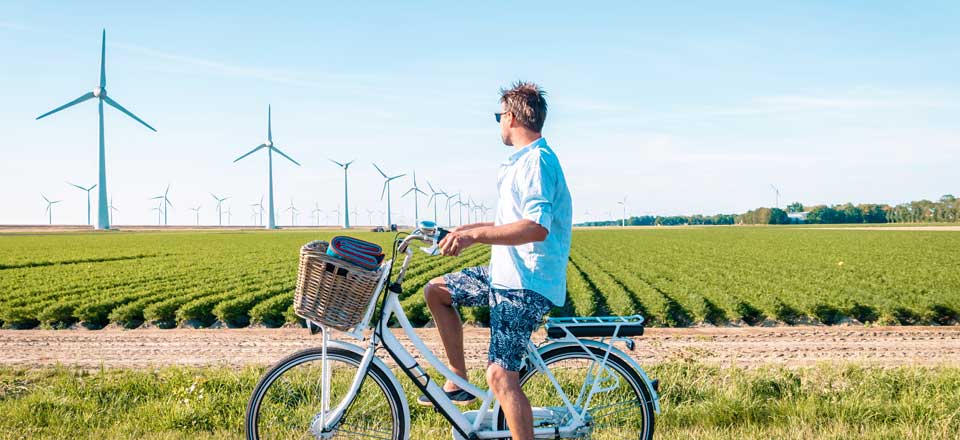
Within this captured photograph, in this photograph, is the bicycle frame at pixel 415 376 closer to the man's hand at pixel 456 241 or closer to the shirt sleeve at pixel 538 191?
the man's hand at pixel 456 241

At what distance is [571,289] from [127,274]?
51.9ft

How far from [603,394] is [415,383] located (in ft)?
3.71

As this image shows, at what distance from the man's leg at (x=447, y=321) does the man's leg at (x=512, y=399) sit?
277 millimetres

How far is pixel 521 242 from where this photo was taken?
3.33 metres

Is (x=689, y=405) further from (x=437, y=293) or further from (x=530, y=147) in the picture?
(x=530, y=147)

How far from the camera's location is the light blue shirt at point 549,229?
11.3ft

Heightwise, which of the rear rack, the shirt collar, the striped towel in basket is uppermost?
the shirt collar

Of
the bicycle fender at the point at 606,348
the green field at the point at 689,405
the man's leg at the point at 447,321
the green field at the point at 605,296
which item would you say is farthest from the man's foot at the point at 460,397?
the green field at the point at 605,296

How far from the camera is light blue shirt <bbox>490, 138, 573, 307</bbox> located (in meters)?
3.44

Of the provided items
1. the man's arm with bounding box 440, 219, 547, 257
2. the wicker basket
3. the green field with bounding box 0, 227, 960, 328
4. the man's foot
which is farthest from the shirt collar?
the green field with bounding box 0, 227, 960, 328

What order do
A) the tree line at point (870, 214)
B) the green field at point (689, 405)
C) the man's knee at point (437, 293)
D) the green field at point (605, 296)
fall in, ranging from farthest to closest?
the tree line at point (870, 214)
the green field at point (605, 296)
the green field at point (689, 405)
the man's knee at point (437, 293)

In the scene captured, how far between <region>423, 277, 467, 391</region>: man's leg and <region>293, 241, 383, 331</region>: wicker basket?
1.26 ft

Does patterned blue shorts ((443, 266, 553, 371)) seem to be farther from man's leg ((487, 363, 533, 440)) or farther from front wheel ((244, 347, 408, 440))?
front wheel ((244, 347, 408, 440))

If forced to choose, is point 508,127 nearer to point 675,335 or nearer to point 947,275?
point 675,335
